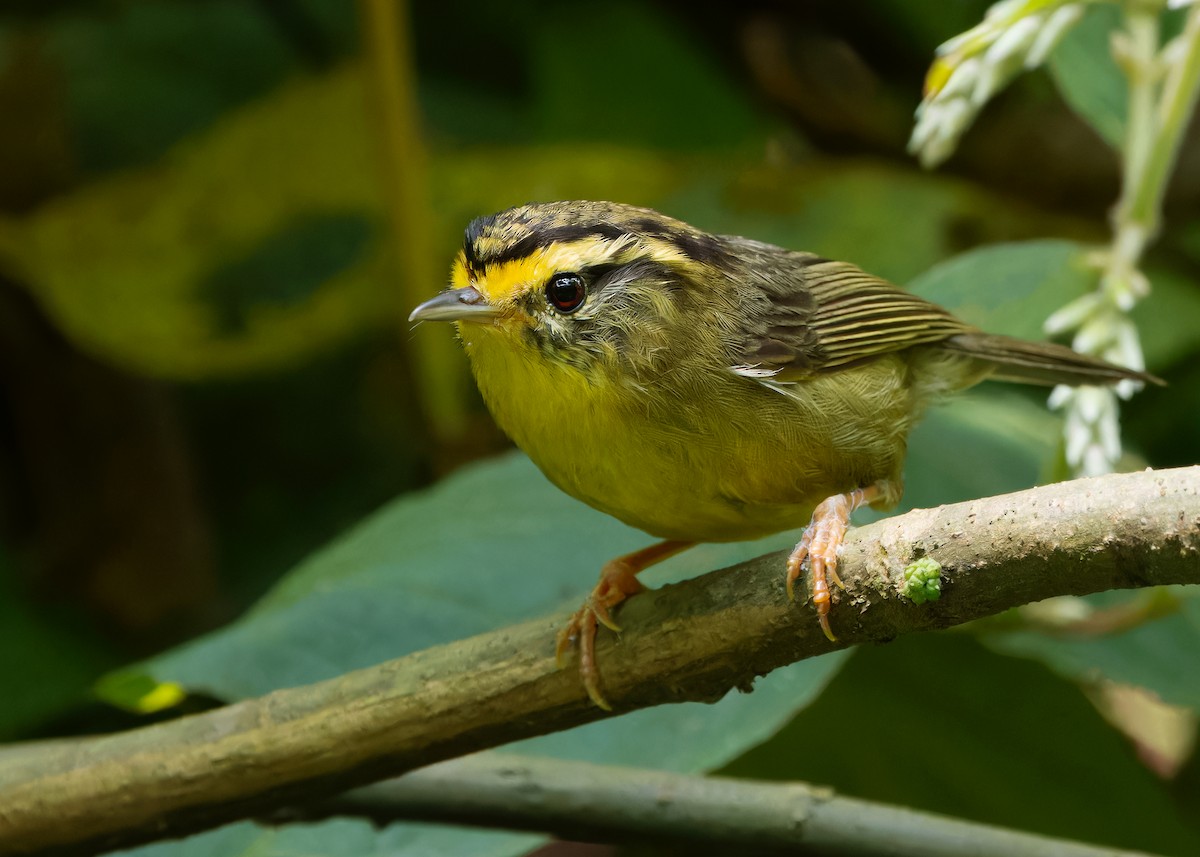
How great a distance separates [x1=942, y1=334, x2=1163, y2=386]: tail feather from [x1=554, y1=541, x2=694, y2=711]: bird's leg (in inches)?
32.7

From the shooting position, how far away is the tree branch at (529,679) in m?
1.69

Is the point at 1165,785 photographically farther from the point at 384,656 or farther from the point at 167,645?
the point at 167,645

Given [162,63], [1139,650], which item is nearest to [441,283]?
[162,63]

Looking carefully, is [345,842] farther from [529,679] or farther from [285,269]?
[285,269]

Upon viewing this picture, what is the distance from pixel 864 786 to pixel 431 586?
4.36 ft

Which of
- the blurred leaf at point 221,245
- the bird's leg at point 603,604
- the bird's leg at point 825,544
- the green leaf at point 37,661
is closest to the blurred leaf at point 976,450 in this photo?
the bird's leg at point 825,544

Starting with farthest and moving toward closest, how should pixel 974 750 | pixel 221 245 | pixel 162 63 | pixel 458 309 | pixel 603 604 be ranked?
pixel 162 63
pixel 221 245
pixel 974 750
pixel 603 604
pixel 458 309

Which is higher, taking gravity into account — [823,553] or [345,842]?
[823,553]

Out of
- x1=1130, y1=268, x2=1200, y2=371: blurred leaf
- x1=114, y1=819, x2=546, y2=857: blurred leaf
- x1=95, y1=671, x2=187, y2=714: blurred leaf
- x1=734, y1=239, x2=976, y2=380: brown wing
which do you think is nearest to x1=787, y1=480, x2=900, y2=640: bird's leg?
x1=734, y1=239, x2=976, y2=380: brown wing

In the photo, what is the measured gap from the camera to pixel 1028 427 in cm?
380

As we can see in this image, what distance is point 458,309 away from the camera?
2391mm

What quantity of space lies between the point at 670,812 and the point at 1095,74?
2226 mm

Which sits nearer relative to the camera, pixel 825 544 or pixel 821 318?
pixel 825 544

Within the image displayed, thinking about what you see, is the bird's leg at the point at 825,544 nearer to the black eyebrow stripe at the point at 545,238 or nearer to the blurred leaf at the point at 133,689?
the black eyebrow stripe at the point at 545,238
